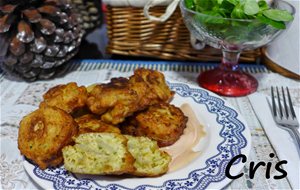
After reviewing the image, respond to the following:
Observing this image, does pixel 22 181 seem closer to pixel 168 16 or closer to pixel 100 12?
pixel 168 16

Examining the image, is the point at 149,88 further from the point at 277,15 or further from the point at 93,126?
A: the point at 277,15

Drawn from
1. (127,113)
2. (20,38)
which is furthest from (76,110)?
(20,38)

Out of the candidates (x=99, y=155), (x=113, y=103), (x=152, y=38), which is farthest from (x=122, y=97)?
(x=152, y=38)

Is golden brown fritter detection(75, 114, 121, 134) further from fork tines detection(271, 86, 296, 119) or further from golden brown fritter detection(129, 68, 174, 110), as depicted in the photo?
fork tines detection(271, 86, 296, 119)

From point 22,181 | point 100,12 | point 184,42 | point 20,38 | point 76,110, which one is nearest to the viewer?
point 22,181

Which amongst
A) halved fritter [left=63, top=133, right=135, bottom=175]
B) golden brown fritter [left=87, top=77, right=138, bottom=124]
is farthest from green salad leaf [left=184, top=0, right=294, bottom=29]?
halved fritter [left=63, top=133, right=135, bottom=175]

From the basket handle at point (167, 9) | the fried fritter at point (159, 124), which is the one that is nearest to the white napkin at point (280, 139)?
the fried fritter at point (159, 124)

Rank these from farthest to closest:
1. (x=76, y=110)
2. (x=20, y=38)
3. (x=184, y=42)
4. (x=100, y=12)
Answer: (x=100, y=12), (x=184, y=42), (x=20, y=38), (x=76, y=110)

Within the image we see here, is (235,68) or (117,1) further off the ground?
(117,1)
